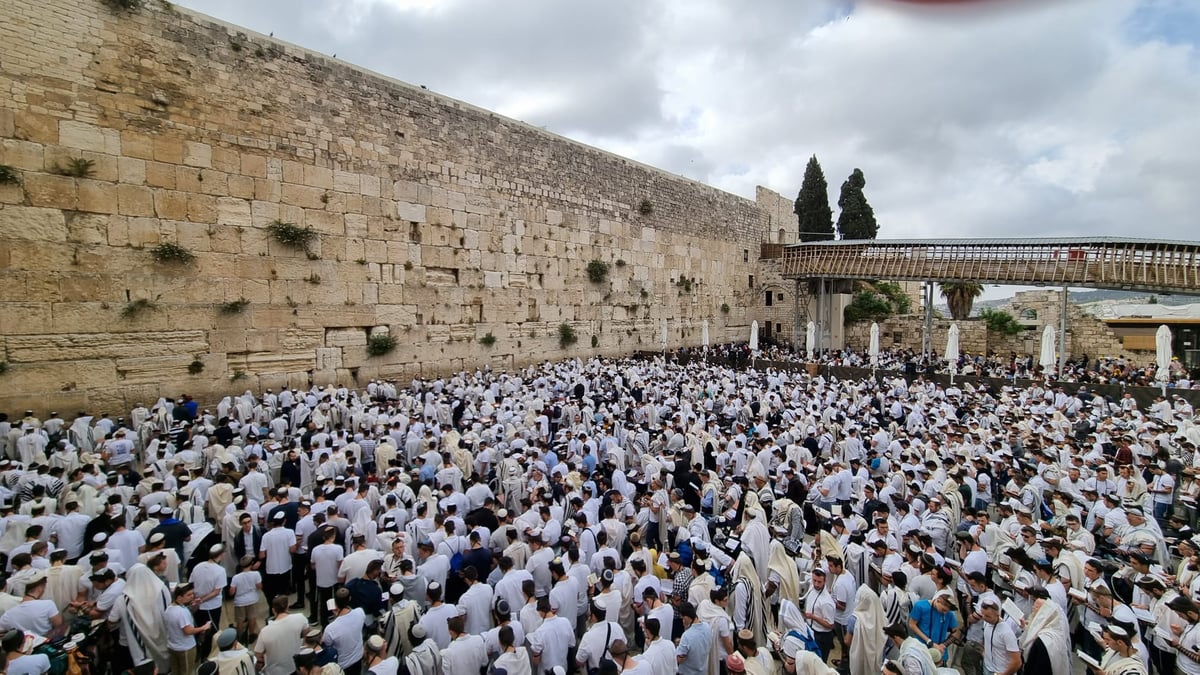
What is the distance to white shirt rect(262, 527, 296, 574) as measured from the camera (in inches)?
227

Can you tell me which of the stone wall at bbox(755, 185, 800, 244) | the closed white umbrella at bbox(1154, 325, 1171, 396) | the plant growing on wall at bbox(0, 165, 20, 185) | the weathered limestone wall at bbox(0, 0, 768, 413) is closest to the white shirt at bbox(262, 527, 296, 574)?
the weathered limestone wall at bbox(0, 0, 768, 413)

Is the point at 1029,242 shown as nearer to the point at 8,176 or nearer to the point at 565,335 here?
the point at 565,335

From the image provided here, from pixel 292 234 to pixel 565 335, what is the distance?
9.42 m

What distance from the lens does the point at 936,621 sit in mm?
4402

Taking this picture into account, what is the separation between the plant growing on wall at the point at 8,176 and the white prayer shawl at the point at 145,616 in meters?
9.58

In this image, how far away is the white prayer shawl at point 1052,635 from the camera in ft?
13.3

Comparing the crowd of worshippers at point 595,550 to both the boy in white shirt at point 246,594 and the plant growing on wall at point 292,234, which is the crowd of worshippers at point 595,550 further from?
the plant growing on wall at point 292,234

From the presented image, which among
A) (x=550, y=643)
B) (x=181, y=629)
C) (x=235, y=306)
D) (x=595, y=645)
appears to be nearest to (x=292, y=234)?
(x=235, y=306)

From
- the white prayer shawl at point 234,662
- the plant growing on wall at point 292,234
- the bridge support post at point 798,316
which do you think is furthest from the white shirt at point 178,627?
the bridge support post at point 798,316

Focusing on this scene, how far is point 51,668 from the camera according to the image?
12.4 ft

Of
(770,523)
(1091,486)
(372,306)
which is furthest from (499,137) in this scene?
(1091,486)

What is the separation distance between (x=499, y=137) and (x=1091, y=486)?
16617mm

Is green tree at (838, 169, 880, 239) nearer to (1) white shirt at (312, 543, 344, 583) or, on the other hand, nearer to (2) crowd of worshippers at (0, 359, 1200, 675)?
(2) crowd of worshippers at (0, 359, 1200, 675)

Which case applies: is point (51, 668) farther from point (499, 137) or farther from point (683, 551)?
point (499, 137)
